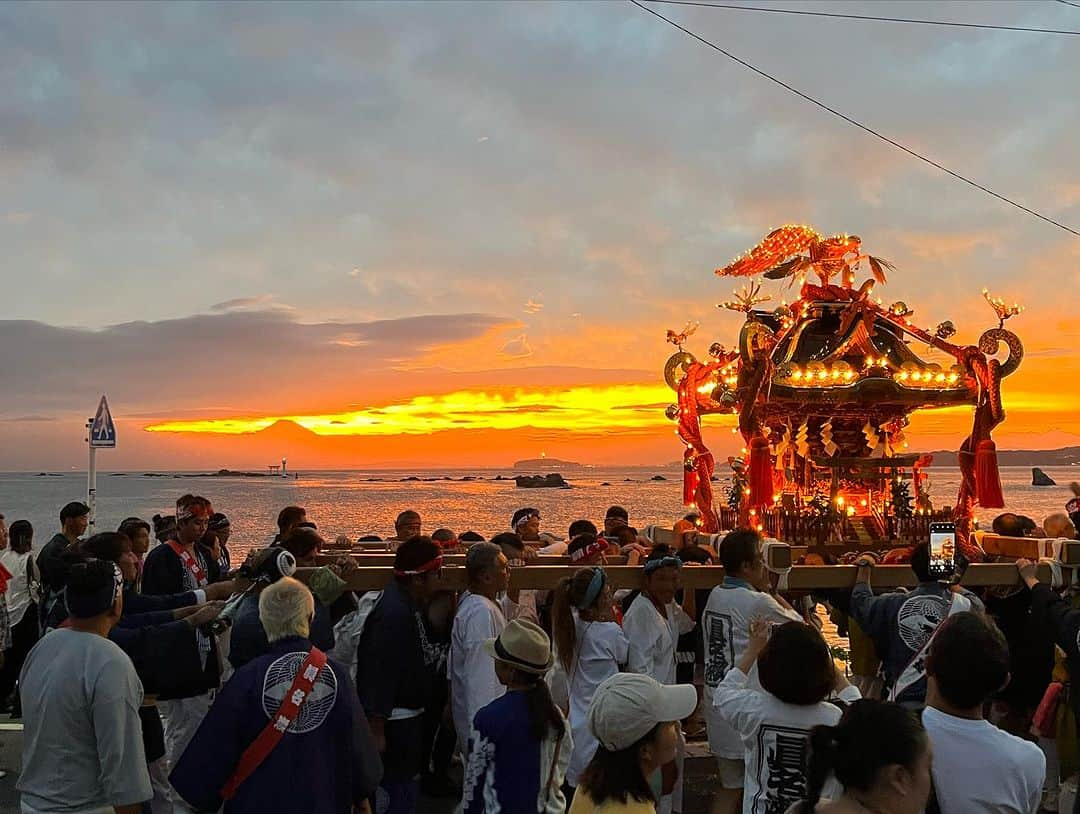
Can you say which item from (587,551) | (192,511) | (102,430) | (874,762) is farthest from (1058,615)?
(102,430)

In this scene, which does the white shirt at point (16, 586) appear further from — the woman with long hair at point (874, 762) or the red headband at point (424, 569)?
the woman with long hair at point (874, 762)

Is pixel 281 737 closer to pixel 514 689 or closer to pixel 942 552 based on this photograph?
pixel 514 689

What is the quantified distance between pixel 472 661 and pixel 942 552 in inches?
98.6

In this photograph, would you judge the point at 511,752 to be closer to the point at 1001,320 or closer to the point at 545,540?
the point at 545,540

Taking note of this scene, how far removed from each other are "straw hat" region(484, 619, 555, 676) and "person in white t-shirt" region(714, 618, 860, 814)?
2.35 ft

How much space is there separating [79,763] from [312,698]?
0.88 meters

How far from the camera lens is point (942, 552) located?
4.71 m

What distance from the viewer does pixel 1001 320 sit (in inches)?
490

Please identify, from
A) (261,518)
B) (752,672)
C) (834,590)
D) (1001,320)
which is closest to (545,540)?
(834,590)

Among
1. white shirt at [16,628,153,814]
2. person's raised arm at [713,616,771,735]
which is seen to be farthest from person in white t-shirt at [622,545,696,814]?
white shirt at [16,628,153,814]

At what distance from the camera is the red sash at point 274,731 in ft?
10.5

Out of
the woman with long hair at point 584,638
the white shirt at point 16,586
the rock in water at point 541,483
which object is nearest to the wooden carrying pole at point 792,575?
the woman with long hair at point 584,638

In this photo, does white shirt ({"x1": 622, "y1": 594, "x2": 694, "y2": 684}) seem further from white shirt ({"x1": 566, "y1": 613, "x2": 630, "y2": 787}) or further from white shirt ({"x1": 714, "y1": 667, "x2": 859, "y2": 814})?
white shirt ({"x1": 714, "y1": 667, "x2": 859, "y2": 814})

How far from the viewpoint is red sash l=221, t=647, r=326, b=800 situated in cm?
320
